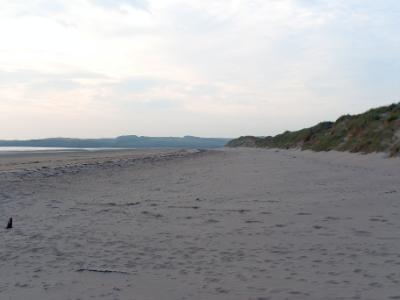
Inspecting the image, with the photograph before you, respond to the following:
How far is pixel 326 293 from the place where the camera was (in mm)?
3951

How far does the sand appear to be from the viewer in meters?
4.23

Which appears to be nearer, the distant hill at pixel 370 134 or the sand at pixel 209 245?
the sand at pixel 209 245

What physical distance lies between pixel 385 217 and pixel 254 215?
2114mm

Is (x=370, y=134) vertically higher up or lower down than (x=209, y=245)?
higher up

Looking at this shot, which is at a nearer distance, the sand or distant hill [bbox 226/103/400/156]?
the sand

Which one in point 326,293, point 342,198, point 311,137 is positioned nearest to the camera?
point 326,293

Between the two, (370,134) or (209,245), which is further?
(370,134)

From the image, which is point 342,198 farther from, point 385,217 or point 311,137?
point 311,137

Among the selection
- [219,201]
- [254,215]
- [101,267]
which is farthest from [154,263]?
[219,201]

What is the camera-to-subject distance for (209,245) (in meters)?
5.80

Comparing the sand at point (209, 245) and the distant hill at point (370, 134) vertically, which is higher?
the distant hill at point (370, 134)

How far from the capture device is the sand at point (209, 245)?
4227 millimetres

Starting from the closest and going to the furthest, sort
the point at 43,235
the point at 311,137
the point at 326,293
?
the point at 326,293 → the point at 43,235 → the point at 311,137

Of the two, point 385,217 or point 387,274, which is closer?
point 387,274
